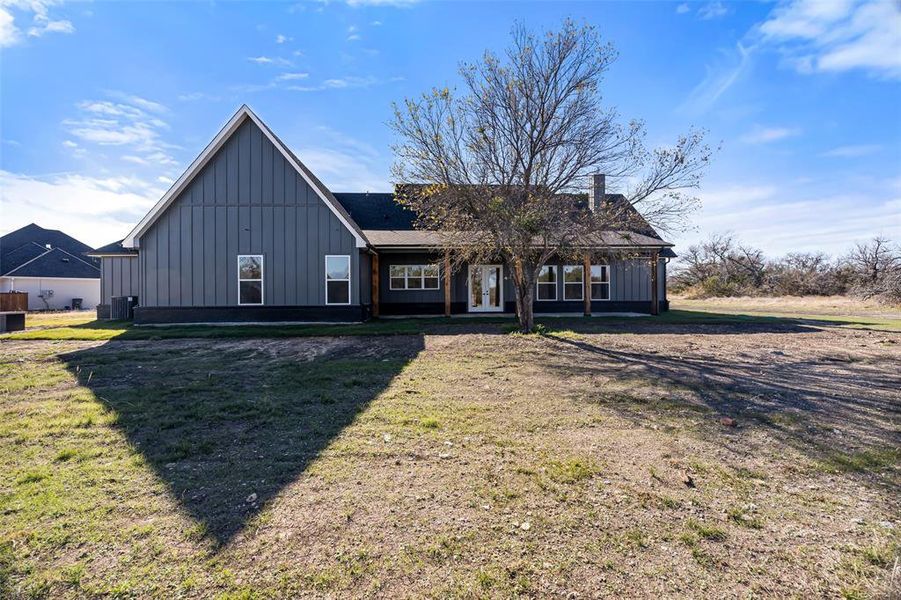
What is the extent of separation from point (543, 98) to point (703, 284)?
35127 mm

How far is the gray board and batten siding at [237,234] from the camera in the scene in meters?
14.3

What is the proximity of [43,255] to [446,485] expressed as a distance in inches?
1477

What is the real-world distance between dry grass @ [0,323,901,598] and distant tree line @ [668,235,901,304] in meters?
31.1

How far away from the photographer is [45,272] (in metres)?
26.7

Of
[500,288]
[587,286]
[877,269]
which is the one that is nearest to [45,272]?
[500,288]

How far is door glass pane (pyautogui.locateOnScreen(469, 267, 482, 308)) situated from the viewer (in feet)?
62.6

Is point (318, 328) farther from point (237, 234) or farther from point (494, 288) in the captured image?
point (494, 288)

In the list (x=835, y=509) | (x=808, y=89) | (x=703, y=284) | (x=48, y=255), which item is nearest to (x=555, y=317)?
(x=808, y=89)

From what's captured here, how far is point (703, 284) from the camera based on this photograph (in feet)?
128

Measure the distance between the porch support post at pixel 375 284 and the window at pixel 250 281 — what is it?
4.51 meters

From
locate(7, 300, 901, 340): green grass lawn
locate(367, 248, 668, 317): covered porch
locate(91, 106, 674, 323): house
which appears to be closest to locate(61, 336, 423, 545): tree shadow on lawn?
locate(7, 300, 901, 340): green grass lawn

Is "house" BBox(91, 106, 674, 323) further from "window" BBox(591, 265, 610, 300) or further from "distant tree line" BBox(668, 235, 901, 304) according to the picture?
"distant tree line" BBox(668, 235, 901, 304)

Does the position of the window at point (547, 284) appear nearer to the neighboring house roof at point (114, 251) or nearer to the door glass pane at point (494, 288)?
the door glass pane at point (494, 288)

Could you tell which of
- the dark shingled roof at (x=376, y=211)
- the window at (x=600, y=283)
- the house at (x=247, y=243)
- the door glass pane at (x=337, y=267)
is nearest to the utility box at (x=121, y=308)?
the house at (x=247, y=243)
